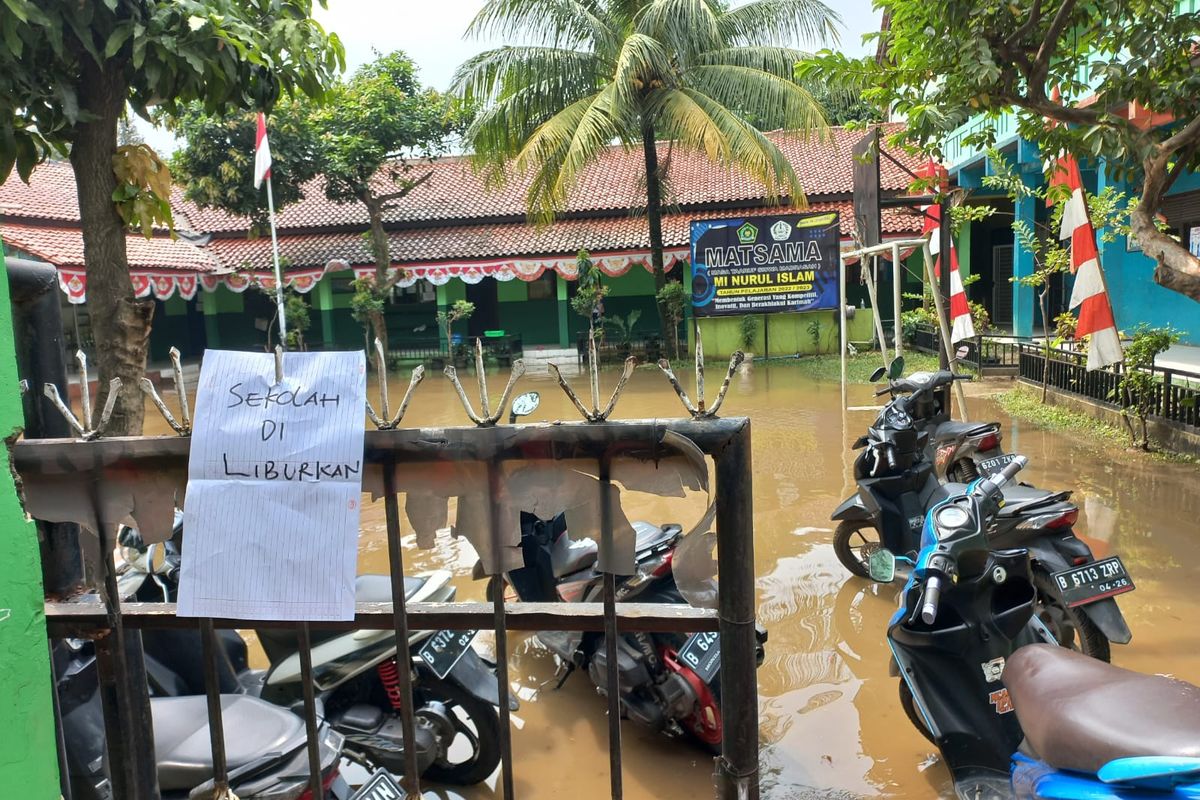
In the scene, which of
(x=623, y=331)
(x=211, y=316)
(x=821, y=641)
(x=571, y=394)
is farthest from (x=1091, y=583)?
(x=211, y=316)

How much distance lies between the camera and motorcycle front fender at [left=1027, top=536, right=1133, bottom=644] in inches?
114

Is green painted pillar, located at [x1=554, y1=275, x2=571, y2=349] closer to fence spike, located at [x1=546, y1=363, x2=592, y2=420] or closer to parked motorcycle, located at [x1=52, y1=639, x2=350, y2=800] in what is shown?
parked motorcycle, located at [x1=52, y1=639, x2=350, y2=800]

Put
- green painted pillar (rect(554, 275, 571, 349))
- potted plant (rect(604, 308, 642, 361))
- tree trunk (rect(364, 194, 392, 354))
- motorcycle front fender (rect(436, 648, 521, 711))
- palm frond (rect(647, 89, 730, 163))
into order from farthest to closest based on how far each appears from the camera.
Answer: green painted pillar (rect(554, 275, 571, 349)), potted plant (rect(604, 308, 642, 361)), tree trunk (rect(364, 194, 392, 354)), palm frond (rect(647, 89, 730, 163)), motorcycle front fender (rect(436, 648, 521, 711))

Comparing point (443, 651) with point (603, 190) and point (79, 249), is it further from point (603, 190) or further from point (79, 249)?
point (603, 190)

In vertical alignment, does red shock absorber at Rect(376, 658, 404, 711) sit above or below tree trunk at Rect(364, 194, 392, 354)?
below

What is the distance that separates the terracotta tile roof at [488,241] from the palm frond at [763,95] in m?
3.55

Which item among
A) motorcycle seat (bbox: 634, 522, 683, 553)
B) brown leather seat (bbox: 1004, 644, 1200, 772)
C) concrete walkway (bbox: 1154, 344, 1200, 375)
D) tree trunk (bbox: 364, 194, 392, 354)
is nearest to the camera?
brown leather seat (bbox: 1004, 644, 1200, 772)

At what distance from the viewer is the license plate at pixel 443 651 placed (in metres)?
2.54

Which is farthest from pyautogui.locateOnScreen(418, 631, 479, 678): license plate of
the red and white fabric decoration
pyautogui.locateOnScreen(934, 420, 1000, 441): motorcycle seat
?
the red and white fabric decoration

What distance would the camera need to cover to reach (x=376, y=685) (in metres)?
2.70

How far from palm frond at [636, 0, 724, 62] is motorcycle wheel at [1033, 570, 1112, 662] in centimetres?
1207

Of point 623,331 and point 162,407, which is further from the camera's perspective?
point 623,331

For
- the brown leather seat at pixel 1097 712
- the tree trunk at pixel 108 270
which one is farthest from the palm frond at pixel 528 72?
the brown leather seat at pixel 1097 712

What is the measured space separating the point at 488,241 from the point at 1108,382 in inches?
535
